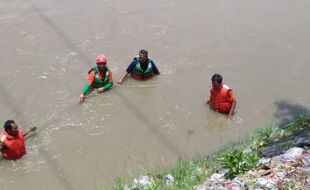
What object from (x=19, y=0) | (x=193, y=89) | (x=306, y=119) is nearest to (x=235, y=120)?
(x=193, y=89)

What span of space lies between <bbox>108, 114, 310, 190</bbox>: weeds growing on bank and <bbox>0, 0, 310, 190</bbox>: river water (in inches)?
51.5

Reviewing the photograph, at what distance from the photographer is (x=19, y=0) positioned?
1388 centimetres

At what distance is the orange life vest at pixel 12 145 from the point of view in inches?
331

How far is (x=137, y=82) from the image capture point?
1086 cm

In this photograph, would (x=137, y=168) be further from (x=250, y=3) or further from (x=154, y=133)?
(x=250, y=3)

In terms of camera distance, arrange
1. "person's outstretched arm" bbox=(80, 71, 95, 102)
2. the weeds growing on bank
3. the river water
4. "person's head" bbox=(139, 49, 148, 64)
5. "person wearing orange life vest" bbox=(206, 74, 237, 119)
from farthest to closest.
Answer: "person's head" bbox=(139, 49, 148, 64), "person's outstretched arm" bbox=(80, 71, 95, 102), "person wearing orange life vest" bbox=(206, 74, 237, 119), the river water, the weeds growing on bank

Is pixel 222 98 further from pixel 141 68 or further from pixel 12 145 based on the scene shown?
pixel 12 145

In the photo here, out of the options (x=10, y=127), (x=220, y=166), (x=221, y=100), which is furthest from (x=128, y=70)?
(x=220, y=166)

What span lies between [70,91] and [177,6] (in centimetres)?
454

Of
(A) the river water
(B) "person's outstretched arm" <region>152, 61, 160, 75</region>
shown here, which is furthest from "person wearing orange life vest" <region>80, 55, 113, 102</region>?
(B) "person's outstretched arm" <region>152, 61, 160, 75</region>

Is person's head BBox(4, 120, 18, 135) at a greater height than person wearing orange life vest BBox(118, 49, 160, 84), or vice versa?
person wearing orange life vest BBox(118, 49, 160, 84)

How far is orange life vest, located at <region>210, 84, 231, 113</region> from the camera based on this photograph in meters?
9.57

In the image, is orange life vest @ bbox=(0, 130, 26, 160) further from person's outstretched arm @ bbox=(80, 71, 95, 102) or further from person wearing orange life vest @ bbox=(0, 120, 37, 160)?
person's outstretched arm @ bbox=(80, 71, 95, 102)

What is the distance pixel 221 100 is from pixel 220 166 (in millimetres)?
3206
